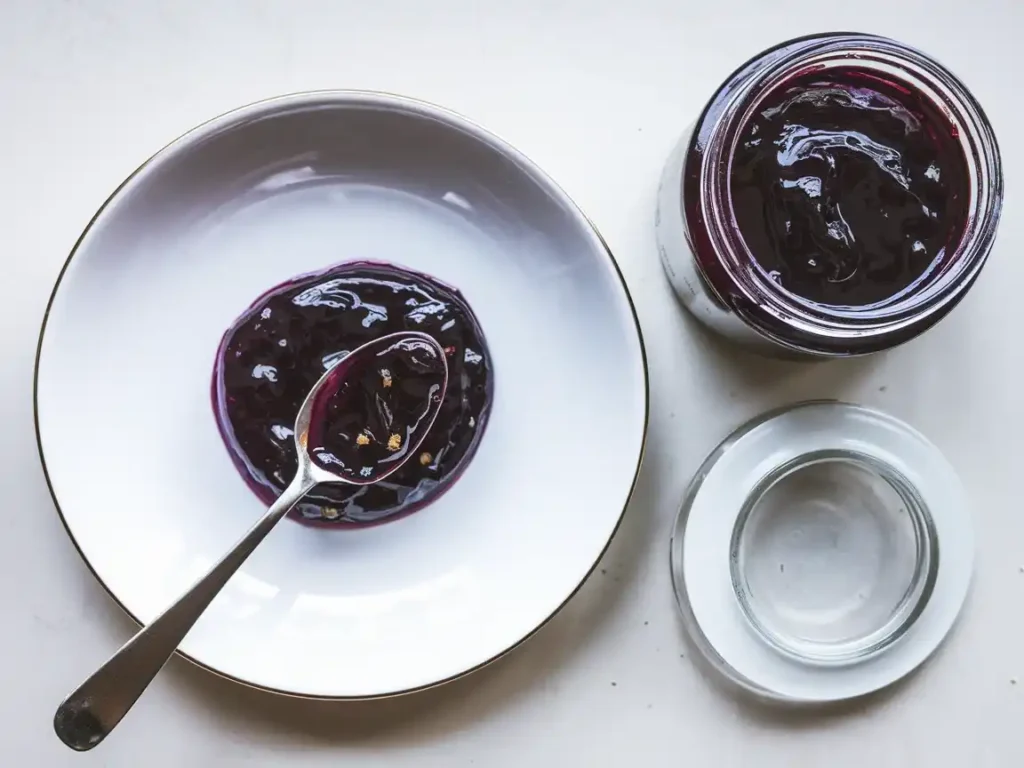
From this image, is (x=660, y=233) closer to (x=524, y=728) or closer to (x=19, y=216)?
(x=524, y=728)

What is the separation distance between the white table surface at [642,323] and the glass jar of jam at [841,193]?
6.5 inches

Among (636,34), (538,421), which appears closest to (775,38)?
(636,34)

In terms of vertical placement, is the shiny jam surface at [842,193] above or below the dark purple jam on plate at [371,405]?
above

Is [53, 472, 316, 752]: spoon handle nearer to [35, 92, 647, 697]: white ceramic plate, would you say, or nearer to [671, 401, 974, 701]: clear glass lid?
[35, 92, 647, 697]: white ceramic plate

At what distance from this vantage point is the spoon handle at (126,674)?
825 mm

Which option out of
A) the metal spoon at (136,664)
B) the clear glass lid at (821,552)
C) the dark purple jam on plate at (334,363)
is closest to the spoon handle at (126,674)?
the metal spoon at (136,664)

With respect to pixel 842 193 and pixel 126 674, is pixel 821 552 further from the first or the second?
pixel 126 674

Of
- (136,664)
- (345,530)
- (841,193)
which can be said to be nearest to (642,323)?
(841,193)

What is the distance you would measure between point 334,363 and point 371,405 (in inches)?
2.0

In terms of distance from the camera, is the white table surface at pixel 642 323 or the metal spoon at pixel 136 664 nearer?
the metal spoon at pixel 136 664

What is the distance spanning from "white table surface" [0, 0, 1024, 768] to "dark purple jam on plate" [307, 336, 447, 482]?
9.3 inches

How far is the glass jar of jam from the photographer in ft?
2.64

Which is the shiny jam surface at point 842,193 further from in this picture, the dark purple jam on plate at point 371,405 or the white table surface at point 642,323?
the dark purple jam on plate at point 371,405

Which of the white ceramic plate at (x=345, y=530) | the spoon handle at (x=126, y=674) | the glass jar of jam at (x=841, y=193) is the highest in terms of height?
the glass jar of jam at (x=841, y=193)
